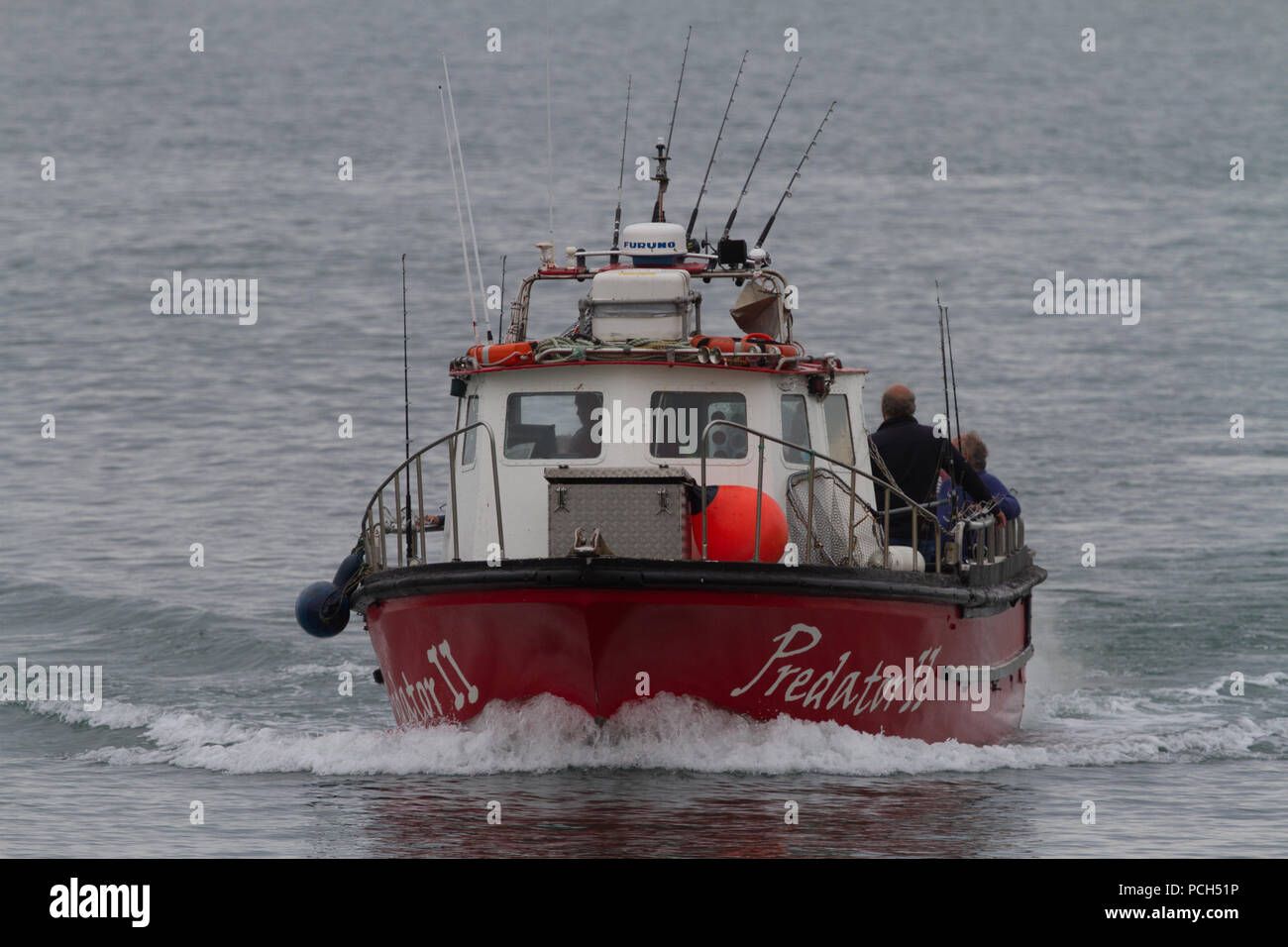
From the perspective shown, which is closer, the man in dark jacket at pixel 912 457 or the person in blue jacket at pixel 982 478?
the man in dark jacket at pixel 912 457

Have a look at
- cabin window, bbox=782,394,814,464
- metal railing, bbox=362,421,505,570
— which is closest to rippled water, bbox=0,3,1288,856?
metal railing, bbox=362,421,505,570

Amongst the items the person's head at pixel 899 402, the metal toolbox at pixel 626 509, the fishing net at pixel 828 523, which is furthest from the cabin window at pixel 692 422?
the person's head at pixel 899 402

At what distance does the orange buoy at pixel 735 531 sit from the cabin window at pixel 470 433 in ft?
7.00

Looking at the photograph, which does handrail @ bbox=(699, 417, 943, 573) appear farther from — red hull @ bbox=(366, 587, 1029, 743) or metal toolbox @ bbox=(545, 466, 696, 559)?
red hull @ bbox=(366, 587, 1029, 743)

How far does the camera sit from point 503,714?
44.0ft

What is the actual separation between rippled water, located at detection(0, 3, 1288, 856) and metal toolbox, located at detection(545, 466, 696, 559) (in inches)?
43.4

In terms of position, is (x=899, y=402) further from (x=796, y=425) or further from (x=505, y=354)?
(x=505, y=354)

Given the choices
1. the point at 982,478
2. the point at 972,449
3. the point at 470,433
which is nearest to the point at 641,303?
the point at 470,433

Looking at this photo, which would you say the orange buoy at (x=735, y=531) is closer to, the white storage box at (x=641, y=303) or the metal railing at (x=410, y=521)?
the metal railing at (x=410, y=521)

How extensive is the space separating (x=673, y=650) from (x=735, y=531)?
83cm

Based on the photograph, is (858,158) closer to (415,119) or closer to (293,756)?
(415,119)

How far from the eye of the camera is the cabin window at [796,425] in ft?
47.3

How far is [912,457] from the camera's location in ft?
50.4
